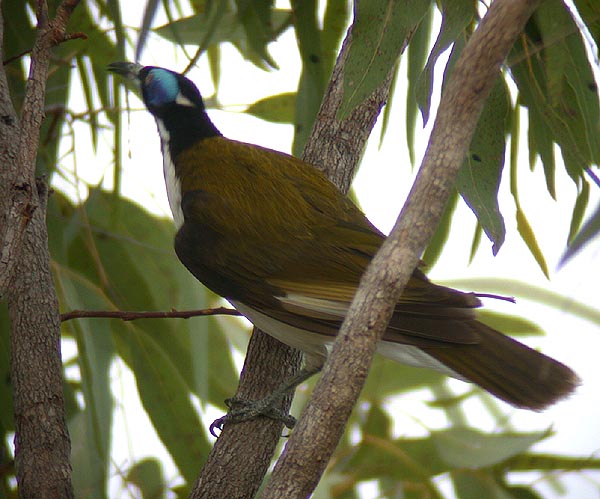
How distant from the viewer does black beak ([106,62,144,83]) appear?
192 centimetres

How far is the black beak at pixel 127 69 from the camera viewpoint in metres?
1.92

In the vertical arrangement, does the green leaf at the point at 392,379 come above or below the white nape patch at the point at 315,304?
above

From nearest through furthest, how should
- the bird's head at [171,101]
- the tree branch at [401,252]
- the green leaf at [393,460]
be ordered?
the tree branch at [401,252], the bird's head at [171,101], the green leaf at [393,460]

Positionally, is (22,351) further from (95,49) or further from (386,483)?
(386,483)

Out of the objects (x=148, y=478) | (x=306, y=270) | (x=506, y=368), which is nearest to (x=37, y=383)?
(x=306, y=270)

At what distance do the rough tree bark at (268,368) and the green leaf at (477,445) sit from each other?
2.47ft

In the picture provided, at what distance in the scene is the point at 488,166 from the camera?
1.44m

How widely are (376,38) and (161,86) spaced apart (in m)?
0.74

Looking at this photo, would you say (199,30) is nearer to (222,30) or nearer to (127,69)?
(222,30)

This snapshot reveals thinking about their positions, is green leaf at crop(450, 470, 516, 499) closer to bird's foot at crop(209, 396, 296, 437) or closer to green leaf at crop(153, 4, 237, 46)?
bird's foot at crop(209, 396, 296, 437)

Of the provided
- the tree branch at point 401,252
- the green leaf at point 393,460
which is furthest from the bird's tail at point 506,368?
the green leaf at point 393,460

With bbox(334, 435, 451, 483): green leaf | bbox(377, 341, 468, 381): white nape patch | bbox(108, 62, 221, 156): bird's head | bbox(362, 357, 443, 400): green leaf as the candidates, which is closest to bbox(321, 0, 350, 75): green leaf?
bbox(108, 62, 221, 156): bird's head

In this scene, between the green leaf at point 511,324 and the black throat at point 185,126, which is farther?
the green leaf at point 511,324

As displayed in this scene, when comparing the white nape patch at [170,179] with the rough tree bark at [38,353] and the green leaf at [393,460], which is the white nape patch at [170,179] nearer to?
the rough tree bark at [38,353]
